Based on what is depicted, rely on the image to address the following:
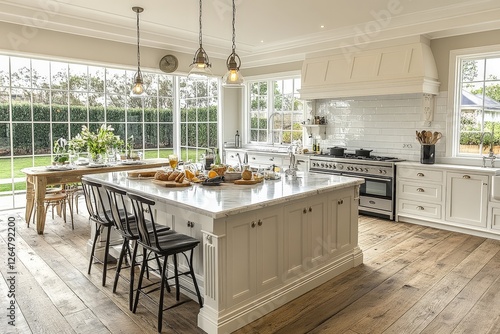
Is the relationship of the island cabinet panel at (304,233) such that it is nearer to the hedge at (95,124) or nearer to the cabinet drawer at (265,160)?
the cabinet drawer at (265,160)

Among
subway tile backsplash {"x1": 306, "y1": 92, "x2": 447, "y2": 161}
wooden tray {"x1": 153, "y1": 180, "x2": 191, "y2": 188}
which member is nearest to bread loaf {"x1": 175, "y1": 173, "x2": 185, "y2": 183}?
wooden tray {"x1": 153, "y1": 180, "x2": 191, "y2": 188}

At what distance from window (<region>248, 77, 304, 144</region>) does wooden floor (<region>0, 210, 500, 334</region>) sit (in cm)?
364

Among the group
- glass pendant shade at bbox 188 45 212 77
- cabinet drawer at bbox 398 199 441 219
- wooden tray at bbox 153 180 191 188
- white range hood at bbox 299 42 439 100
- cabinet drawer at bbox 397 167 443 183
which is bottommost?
cabinet drawer at bbox 398 199 441 219

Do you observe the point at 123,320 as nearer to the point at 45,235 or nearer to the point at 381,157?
the point at 45,235

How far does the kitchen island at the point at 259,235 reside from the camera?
106 inches

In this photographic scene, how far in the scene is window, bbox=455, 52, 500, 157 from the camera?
532cm

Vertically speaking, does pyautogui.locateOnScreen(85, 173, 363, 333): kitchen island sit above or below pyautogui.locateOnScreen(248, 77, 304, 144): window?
below

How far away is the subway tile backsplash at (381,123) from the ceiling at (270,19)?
97cm

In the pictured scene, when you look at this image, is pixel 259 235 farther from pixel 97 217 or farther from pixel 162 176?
pixel 97 217

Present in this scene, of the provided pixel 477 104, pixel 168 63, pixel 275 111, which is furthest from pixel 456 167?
pixel 168 63

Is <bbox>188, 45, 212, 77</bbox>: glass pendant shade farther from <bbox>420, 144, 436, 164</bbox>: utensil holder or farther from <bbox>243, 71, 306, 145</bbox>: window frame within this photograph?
<bbox>243, 71, 306, 145</bbox>: window frame

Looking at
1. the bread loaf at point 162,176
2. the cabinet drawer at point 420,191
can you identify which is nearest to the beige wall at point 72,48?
the bread loaf at point 162,176

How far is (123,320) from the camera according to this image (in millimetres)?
2863

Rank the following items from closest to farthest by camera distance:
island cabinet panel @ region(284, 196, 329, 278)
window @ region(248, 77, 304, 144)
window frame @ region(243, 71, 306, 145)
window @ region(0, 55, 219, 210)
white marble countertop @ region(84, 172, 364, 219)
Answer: white marble countertop @ region(84, 172, 364, 219) → island cabinet panel @ region(284, 196, 329, 278) → window @ region(0, 55, 219, 210) → window frame @ region(243, 71, 306, 145) → window @ region(248, 77, 304, 144)
